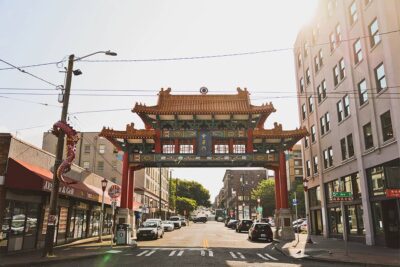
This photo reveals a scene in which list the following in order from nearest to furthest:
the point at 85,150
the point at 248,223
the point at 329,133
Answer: the point at 329,133 < the point at 248,223 < the point at 85,150

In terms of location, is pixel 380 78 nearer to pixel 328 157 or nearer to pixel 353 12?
pixel 353 12

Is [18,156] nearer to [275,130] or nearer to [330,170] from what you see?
[275,130]

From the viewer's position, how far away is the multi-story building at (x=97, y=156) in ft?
202

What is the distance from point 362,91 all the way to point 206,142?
12.2 meters

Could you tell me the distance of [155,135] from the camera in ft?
97.1

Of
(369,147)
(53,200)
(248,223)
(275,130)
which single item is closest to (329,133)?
(275,130)

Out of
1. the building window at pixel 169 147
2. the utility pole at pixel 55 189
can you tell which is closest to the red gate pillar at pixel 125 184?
the building window at pixel 169 147

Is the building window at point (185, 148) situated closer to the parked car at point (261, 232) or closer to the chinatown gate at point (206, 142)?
the chinatown gate at point (206, 142)

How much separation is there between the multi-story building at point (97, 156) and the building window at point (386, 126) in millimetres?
47457

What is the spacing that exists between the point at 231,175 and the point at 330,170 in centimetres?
10043

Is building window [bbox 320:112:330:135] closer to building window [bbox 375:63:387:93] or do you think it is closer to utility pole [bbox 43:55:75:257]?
building window [bbox 375:63:387:93]

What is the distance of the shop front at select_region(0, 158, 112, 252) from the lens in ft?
54.2

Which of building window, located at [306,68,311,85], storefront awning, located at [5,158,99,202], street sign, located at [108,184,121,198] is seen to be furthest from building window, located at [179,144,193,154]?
building window, located at [306,68,311,85]

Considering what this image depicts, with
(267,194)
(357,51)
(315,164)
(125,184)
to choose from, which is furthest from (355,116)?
(267,194)
